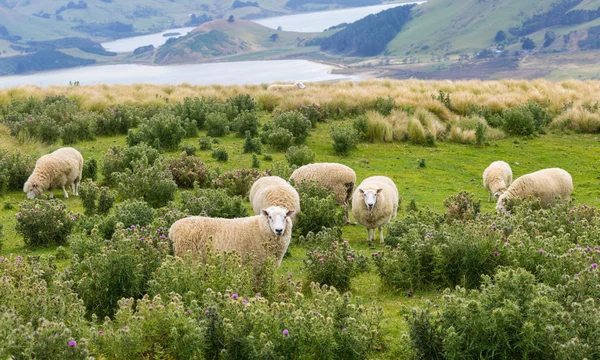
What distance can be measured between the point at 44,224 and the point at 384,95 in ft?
65.5

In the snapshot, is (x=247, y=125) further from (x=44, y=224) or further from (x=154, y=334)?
(x=154, y=334)

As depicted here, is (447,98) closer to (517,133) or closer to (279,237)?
(517,133)

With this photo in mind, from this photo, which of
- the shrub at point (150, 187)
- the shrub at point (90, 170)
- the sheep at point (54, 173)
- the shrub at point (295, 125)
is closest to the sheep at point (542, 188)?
the shrub at point (150, 187)

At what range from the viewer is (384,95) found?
28.8 m

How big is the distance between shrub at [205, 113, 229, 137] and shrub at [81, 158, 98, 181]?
6585mm

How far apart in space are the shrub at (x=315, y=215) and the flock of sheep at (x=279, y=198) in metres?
0.28

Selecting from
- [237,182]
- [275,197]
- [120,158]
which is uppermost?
[275,197]

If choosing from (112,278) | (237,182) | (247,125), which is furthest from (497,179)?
(112,278)

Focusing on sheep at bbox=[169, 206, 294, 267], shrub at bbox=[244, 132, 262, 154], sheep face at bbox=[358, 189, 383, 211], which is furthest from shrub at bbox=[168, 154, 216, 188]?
sheep at bbox=[169, 206, 294, 267]

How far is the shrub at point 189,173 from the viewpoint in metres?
16.1

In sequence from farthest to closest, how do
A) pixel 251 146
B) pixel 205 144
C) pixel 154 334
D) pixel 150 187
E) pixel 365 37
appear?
1. pixel 365 37
2. pixel 205 144
3. pixel 251 146
4. pixel 150 187
5. pixel 154 334

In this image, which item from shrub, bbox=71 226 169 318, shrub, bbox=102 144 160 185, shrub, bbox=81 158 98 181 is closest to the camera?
shrub, bbox=71 226 169 318

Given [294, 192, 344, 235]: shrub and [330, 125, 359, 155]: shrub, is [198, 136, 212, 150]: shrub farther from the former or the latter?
[294, 192, 344, 235]: shrub

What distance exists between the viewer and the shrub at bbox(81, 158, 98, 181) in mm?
16719
